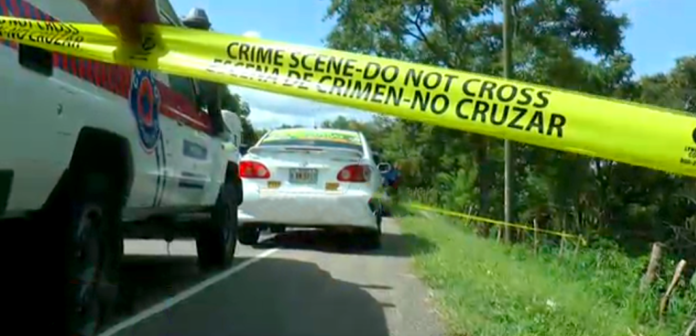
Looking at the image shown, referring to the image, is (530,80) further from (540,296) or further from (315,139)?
(540,296)

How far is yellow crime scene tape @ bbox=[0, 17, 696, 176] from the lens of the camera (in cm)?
362

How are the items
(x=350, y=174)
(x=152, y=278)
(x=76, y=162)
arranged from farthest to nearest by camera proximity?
(x=350, y=174) < (x=152, y=278) < (x=76, y=162)

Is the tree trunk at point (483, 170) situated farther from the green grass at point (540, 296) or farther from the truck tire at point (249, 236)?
the green grass at point (540, 296)

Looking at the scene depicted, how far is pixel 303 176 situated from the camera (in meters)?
12.4

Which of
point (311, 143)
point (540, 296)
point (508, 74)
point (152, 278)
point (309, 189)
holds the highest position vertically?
point (508, 74)

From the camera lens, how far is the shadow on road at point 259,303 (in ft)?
21.5

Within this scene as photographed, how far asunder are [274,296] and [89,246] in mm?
2985

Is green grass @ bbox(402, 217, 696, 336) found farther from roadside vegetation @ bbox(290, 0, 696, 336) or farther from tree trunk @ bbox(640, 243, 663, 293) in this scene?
roadside vegetation @ bbox(290, 0, 696, 336)

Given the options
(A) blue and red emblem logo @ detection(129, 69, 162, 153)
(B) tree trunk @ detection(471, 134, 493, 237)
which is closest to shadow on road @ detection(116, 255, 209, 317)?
(A) blue and red emblem logo @ detection(129, 69, 162, 153)

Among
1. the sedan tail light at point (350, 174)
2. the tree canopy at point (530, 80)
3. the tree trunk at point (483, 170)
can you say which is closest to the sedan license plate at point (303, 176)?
the sedan tail light at point (350, 174)

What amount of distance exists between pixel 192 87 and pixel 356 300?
2319 mm

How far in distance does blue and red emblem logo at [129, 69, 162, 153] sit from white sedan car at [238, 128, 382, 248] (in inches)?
219

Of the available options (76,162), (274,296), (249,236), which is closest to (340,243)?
(249,236)

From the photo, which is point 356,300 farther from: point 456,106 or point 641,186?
point 641,186
